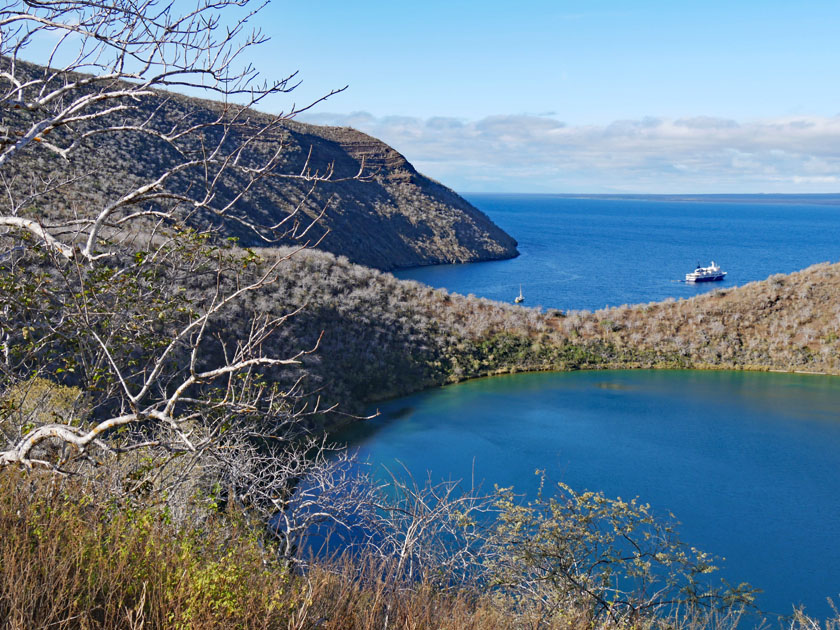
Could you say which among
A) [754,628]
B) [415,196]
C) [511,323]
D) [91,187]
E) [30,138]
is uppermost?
[415,196]

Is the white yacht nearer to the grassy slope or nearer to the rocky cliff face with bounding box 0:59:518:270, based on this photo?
the grassy slope

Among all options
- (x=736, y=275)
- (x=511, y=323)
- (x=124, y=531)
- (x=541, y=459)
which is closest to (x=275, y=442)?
(x=541, y=459)

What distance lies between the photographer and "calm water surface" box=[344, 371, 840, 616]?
1366cm

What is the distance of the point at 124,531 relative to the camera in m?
4.39

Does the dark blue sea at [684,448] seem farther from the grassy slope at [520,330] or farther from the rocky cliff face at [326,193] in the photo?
the rocky cliff face at [326,193]

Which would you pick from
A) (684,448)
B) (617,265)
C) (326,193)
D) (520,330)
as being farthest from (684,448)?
(617,265)

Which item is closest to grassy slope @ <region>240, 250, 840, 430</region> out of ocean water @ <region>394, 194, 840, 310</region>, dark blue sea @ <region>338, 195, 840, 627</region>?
dark blue sea @ <region>338, 195, 840, 627</region>

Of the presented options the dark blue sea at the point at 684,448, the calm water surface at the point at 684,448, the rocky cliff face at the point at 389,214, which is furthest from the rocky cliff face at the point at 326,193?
the dark blue sea at the point at 684,448

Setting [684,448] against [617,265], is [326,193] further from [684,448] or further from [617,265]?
[684,448]

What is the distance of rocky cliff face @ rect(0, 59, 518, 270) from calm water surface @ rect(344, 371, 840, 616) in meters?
13.6

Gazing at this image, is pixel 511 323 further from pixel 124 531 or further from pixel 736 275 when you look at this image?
pixel 736 275

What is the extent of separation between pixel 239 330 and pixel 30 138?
18335 millimetres

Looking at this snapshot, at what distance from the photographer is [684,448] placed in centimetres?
A: 1950

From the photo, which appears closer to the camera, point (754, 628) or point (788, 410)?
point (754, 628)
